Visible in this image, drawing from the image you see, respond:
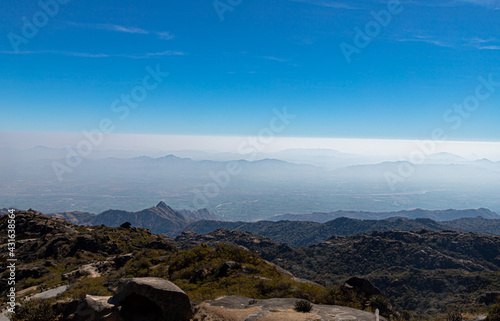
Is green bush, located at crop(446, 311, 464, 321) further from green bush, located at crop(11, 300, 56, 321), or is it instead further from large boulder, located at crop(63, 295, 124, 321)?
green bush, located at crop(11, 300, 56, 321)

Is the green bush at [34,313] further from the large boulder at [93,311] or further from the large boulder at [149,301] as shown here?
the large boulder at [149,301]

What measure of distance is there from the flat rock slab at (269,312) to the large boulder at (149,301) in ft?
4.25

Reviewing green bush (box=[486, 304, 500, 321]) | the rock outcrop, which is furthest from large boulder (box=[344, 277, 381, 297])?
the rock outcrop

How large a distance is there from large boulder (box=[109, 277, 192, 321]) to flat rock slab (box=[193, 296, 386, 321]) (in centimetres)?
130

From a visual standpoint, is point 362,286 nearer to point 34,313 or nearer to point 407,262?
point 34,313

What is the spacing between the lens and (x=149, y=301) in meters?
11.3

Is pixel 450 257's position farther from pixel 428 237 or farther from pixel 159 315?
pixel 159 315

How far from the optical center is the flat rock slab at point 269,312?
1120cm

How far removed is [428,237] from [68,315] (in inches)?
4718

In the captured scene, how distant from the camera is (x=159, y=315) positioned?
11.1 meters

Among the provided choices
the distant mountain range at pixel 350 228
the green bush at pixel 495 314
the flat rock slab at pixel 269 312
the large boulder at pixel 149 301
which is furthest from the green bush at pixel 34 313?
the distant mountain range at pixel 350 228

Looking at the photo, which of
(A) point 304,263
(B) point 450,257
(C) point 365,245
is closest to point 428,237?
(B) point 450,257

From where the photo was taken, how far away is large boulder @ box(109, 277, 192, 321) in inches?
436

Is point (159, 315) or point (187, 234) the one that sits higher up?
point (159, 315)
